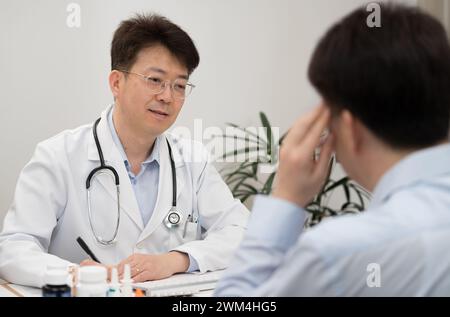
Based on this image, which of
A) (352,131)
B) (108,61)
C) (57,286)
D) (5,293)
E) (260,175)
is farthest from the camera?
(260,175)

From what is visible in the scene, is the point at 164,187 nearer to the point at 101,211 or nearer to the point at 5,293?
the point at 101,211

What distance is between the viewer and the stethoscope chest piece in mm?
1850

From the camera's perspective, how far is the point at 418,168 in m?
0.85

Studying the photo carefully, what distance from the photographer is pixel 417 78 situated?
84 centimetres

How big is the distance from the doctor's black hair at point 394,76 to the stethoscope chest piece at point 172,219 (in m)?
1.05

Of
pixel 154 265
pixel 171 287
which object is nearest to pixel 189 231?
pixel 154 265

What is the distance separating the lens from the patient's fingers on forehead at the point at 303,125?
95 cm

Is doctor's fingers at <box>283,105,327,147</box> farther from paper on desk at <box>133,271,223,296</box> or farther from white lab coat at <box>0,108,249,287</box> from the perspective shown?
white lab coat at <box>0,108,249,287</box>

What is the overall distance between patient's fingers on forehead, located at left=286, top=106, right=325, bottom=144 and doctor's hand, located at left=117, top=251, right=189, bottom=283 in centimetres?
71

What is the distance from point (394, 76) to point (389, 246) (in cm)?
26

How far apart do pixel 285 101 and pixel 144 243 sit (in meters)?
1.69

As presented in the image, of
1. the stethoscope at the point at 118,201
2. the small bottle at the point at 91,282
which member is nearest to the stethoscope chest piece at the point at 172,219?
the stethoscope at the point at 118,201

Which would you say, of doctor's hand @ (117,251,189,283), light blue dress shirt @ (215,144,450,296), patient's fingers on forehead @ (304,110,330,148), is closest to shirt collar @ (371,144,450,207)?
light blue dress shirt @ (215,144,450,296)
